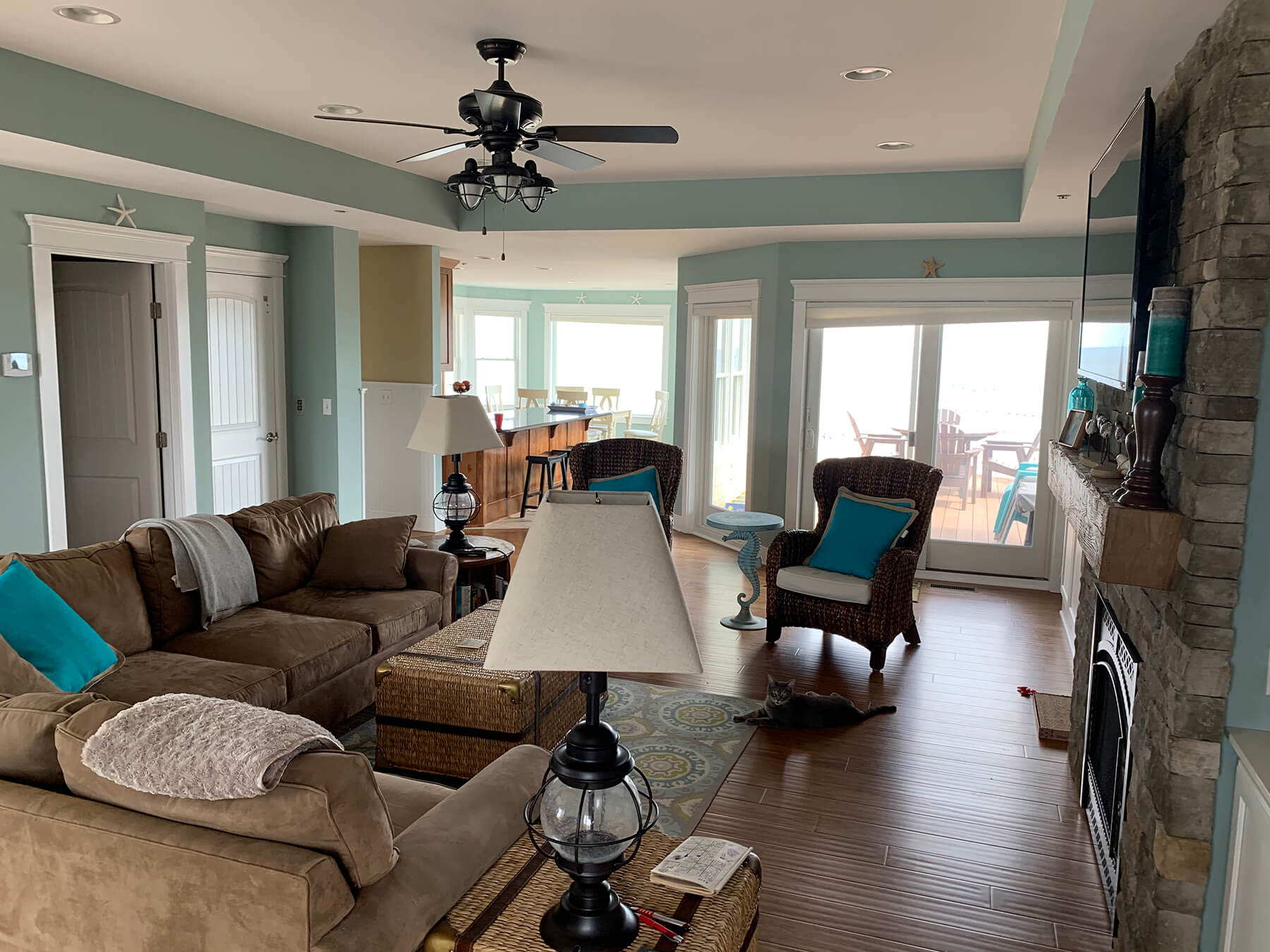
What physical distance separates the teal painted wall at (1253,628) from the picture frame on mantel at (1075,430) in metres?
1.56

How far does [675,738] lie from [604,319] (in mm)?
10203

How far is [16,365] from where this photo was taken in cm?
455

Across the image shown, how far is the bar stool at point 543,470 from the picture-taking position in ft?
28.8

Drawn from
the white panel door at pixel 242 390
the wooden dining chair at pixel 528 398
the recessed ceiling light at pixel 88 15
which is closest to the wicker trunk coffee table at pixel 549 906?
the recessed ceiling light at pixel 88 15

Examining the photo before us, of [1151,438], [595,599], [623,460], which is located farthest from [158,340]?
[1151,438]

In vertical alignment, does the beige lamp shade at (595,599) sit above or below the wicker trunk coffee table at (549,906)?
above

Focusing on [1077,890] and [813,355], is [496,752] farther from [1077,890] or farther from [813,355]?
[813,355]

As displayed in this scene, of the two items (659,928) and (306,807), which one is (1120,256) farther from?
(306,807)

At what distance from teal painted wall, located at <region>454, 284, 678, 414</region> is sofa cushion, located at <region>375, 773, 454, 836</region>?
35.8 ft

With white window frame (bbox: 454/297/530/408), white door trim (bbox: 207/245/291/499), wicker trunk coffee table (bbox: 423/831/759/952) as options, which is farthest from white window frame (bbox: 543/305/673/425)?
wicker trunk coffee table (bbox: 423/831/759/952)

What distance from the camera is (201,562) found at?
378 centimetres

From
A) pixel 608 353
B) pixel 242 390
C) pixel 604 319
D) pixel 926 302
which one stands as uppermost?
pixel 604 319

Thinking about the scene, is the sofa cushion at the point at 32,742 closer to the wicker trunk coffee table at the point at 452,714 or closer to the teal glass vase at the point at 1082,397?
the wicker trunk coffee table at the point at 452,714

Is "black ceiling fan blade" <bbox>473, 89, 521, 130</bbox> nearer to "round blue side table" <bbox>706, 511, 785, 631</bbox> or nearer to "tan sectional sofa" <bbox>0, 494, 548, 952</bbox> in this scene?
"tan sectional sofa" <bbox>0, 494, 548, 952</bbox>
